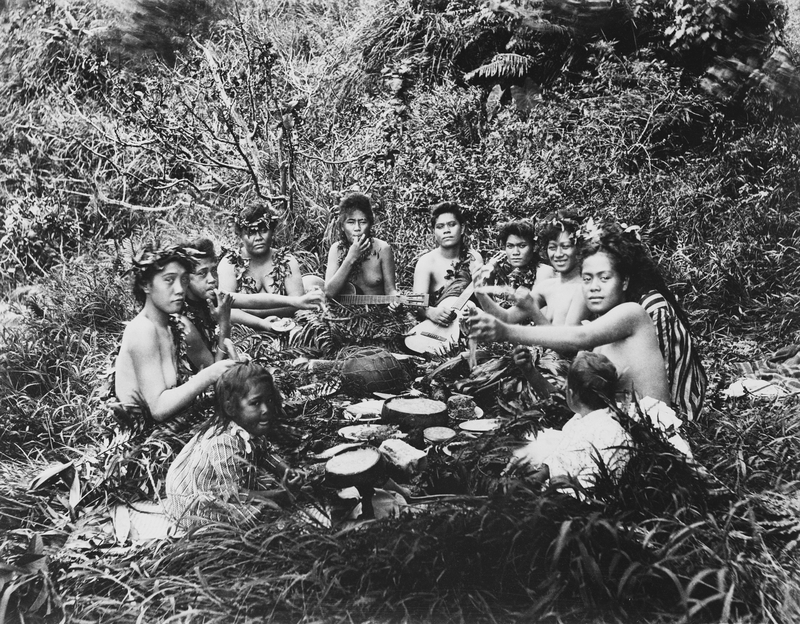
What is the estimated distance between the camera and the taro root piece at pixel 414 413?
2973 millimetres

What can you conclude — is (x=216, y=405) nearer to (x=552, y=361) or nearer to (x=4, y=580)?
(x=4, y=580)

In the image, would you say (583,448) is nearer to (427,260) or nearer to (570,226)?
(570,226)

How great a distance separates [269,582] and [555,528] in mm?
961

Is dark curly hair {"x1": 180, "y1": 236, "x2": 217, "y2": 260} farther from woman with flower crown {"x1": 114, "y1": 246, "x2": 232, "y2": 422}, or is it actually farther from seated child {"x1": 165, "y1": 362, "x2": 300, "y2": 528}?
seated child {"x1": 165, "y1": 362, "x2": 300, "y2": 528}

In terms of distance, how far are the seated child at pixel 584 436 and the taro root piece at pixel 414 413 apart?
0.37 meters

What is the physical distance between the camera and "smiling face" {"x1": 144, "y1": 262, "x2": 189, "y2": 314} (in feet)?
9.36

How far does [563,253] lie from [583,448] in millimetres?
817

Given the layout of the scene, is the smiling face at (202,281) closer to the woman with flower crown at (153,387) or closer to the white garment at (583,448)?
the woman with flower crown at (153,387)

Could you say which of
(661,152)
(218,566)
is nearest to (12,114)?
(218,566)

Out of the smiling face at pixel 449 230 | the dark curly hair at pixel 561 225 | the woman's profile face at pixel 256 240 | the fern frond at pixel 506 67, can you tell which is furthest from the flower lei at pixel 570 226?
the woman's profile face at pixel 256 240

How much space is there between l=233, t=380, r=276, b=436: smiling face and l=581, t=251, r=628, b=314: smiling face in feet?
4.13

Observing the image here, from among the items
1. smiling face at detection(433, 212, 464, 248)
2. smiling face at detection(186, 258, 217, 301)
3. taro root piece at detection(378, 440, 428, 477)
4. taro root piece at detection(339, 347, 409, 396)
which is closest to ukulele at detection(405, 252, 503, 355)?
taro root piece at detection(339, 347, 409, 396)

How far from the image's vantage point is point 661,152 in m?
3.83

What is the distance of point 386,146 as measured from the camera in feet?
12.6
